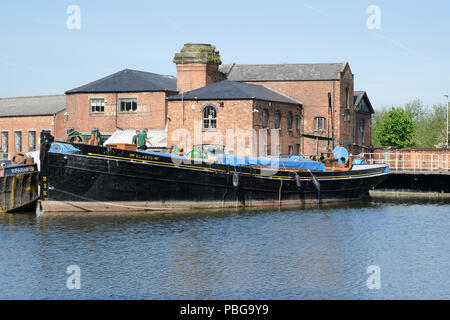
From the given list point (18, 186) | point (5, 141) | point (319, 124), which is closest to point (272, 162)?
point (18, 186)

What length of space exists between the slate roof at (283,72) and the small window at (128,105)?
9.51 m

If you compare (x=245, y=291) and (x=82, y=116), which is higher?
(x=82, y=116)

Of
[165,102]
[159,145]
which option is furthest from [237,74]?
[159,145]

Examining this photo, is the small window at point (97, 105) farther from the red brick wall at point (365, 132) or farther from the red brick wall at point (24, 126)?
the red brick wall at point (365, 132)

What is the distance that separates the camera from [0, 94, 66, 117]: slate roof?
213 ft

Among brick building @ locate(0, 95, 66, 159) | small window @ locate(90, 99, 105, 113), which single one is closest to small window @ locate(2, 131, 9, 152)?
brick building @ locate(0, 95, 66, 159)

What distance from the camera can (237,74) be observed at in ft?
197

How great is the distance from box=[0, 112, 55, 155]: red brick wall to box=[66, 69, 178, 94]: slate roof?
7617 mm

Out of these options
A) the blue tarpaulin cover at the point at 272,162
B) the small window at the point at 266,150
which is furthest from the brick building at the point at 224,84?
the blue tarpaulin cover at the point at 272,162

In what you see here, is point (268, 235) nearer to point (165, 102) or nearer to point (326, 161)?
point (326, 161)

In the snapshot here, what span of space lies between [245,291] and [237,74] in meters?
44.8

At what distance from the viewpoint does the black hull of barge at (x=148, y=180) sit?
29.5 meters
